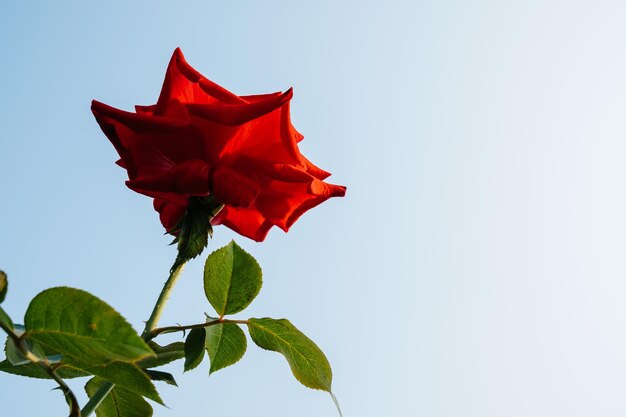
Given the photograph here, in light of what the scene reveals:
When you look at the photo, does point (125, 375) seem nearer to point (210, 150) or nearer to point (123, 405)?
point (123, 405)

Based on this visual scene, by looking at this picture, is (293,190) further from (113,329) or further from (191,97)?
(113,329)

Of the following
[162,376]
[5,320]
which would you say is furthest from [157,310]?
[5,320]

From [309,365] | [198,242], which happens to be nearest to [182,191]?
[198,242]

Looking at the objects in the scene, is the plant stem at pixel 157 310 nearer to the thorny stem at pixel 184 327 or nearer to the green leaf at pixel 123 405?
the thorny stem at pixel 184 327

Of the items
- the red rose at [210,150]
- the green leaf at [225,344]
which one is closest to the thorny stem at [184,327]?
the green leaf at [225,344]

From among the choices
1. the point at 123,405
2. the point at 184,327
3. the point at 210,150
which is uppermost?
the point at 210,150

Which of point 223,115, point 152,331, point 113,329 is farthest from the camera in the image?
point 223,115
